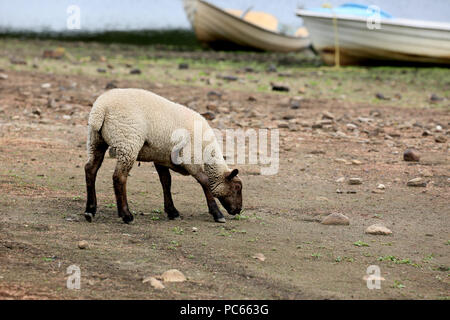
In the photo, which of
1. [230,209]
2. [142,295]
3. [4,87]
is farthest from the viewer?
[4,87]

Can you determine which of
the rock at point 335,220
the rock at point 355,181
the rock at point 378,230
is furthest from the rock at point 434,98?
the rock at point 378,230

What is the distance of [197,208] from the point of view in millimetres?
8016

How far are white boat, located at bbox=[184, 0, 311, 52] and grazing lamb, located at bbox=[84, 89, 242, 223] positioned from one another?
18864 mm

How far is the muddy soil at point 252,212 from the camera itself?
5.43 m

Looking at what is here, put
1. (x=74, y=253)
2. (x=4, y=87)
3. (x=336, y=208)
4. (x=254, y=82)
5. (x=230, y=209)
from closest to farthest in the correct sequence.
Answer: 1. (x=74, y=253)
2. (x=230, y=209)
3. (x=336, y=208)
4. (x=4, y=87)
5. (x=254, y=82)

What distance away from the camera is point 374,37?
69.4 ft

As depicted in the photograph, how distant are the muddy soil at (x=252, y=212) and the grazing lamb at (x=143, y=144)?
24 cm

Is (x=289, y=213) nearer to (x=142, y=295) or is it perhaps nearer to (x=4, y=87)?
(x=142, y=295)

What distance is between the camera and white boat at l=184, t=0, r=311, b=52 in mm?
26078

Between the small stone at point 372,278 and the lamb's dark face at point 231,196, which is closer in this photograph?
the small stone at point 372,278

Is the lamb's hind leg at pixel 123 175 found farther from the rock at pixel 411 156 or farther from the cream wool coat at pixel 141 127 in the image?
the rock at pixel 411 156

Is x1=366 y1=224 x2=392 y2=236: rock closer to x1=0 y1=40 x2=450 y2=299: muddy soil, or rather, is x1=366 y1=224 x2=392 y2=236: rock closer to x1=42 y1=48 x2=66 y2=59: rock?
x1=0 y1=40 x2=450 y2=299: muddy soil
